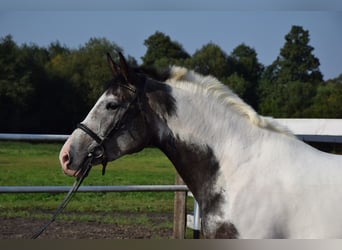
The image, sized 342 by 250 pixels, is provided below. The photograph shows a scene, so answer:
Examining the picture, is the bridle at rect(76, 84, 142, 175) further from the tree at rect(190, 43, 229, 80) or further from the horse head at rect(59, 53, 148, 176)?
the tree at rect(190, 43, 229, 80)

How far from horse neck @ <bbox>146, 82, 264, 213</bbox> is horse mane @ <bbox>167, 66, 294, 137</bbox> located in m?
0.04

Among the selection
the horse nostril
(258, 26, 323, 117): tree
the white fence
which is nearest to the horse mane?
the horse nostril

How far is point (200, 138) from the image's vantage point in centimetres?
241

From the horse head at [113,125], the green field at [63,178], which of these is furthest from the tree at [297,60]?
the horse head at [113,125]

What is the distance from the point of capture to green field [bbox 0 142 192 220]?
3.62 meters

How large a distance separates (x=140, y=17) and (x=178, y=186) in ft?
4.93

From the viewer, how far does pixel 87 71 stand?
350cm

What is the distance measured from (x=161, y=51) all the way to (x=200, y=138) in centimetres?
119

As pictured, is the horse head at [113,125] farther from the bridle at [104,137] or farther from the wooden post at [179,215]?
the wooden post at [179,215]

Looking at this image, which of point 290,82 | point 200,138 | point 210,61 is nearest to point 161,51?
point 210,61

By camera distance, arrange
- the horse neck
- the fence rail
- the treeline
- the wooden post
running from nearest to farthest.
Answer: the horse neck
the treeline
the fence rail
the wooden post

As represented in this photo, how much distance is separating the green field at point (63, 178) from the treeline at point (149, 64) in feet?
0.77

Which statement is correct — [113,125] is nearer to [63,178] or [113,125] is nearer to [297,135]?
[297,135]

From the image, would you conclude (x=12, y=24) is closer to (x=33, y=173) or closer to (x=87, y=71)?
(x=87, y=71)
